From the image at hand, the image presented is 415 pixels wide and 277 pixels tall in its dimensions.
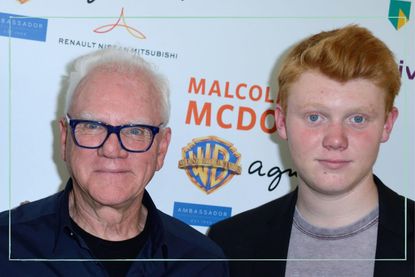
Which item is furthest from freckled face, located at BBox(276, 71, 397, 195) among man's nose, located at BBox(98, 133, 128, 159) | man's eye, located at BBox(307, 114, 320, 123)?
man's nose, located at BBox(98, 133, 128, 159)

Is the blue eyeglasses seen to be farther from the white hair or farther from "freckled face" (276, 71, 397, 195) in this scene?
"freckled face" (276, 71, 397, 195)

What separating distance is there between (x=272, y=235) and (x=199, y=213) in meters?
0.16

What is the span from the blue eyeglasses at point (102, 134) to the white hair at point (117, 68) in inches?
2.2

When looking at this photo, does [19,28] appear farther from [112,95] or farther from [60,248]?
[60,248]

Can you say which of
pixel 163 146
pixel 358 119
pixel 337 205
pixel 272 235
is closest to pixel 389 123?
pixel 358 119

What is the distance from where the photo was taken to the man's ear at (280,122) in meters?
1.27

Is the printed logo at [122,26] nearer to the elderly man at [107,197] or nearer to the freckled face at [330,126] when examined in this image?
the elderly man at [107,197]

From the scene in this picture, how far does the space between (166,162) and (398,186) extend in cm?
49

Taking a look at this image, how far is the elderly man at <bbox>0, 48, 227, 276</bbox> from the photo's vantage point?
46.7 inches

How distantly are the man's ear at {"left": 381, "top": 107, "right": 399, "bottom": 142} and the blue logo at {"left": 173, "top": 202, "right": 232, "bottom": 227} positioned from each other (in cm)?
35

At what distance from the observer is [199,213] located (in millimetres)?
1296

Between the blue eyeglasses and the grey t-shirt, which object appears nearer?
the blue eyeglasses

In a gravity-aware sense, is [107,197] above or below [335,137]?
below

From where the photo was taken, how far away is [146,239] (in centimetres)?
127
